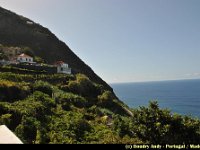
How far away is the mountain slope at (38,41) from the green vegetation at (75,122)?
46.6m

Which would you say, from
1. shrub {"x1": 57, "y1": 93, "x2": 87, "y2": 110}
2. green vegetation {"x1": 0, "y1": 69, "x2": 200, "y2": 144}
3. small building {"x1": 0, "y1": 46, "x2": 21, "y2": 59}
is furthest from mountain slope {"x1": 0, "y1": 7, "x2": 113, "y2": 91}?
green vegetation {"x1": 0, "y1": 69, "x2": 200, "y2": 144}

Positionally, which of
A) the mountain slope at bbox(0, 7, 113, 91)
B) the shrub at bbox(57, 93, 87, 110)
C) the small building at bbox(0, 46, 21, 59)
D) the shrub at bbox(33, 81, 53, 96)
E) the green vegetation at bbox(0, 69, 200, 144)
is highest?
the mountain slope at bbox(0, 7, 113, 91)

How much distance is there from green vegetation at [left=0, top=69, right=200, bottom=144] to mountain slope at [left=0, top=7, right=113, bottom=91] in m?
46.6

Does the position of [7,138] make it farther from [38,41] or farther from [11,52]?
[38,41]

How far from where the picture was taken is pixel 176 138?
35.9 meters

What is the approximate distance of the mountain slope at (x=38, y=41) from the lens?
98.9m

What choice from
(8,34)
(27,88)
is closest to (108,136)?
(27,88)

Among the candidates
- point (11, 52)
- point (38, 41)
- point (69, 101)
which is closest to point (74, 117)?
point (69, 101)

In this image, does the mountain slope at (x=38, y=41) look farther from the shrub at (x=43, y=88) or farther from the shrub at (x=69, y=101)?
the shrub at (x=69, y=101)

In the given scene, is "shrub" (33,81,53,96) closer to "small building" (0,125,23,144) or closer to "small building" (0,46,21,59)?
"small building" (0,46,21,59)

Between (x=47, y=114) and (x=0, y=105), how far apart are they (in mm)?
6636

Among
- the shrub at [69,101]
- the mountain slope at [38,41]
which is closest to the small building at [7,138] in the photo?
the shrub at [69,101]

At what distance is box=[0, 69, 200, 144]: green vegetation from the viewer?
35156mm

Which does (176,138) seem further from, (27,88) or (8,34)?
(8,34)
